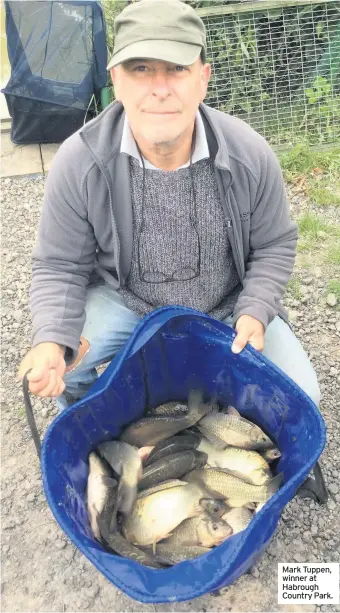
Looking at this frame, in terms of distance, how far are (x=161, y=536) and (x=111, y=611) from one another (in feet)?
0.92

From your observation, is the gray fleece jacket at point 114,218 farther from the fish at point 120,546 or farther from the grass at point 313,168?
the grass at point 313,168

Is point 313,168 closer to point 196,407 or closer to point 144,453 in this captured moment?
point 196,407

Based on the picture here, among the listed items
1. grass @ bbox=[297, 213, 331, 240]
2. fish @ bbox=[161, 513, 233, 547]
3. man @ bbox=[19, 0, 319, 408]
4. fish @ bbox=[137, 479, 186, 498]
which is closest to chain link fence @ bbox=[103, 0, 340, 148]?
grass @ bbox=[297, 213, 331, 240]

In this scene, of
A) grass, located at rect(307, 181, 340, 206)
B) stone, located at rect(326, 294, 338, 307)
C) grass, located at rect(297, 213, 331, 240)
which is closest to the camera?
stone, located at rect(326, 294, 338, 307)

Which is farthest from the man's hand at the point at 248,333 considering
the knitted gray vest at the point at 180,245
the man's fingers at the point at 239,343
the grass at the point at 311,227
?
the grass at the point at 311,227

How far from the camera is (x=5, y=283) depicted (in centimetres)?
280

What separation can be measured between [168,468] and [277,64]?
8.08 feet

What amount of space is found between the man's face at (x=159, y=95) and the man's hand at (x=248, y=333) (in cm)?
53

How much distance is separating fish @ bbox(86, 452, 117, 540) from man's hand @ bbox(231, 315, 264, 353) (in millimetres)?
498

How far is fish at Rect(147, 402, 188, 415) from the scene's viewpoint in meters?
1.98

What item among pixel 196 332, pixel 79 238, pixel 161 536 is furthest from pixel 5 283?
pixel 161 536

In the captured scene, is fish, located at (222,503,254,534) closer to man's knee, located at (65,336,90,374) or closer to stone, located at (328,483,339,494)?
stone, located at (328,483,339,494)

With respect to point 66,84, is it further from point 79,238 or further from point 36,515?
point 36,515

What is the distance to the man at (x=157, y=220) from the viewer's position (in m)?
1.52
